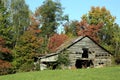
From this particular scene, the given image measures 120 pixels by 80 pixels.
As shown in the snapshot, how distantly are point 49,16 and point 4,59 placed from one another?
35275mm

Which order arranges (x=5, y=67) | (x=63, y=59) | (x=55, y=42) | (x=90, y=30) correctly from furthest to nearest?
(x=90, y=30) < (x=55, y=42) < (x=63, y=59) < (x=5, y=67)

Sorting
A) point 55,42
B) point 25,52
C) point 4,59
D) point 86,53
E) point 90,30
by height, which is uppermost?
point 90,30

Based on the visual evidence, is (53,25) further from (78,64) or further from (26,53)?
(26,53)

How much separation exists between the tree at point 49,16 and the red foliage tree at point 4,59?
3081cm

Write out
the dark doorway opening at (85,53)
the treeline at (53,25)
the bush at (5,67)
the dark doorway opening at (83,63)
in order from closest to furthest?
the bush at (5,67) < the dark doorway opening at (85,53) < the dark doorway opening at (83,63) < the treeline at (53,25)

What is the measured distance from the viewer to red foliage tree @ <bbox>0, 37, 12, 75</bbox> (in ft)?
176

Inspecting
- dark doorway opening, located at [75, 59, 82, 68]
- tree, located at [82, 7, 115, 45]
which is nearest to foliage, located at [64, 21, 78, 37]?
tree, located at [82, 7, 115, 45]

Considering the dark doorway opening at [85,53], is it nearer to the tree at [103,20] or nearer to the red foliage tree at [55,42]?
the red foliage tree at [55,42]

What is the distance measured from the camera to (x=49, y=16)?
90500 millimetres

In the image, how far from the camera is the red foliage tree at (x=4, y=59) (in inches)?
2115

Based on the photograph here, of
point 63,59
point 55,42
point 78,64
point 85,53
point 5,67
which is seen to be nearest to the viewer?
point 5,67

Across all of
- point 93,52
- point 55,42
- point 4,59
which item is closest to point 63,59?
point 93,52

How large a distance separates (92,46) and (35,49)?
10.3 m

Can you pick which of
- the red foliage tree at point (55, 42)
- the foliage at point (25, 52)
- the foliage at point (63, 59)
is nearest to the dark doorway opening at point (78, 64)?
the foliage at point (63, 59)
